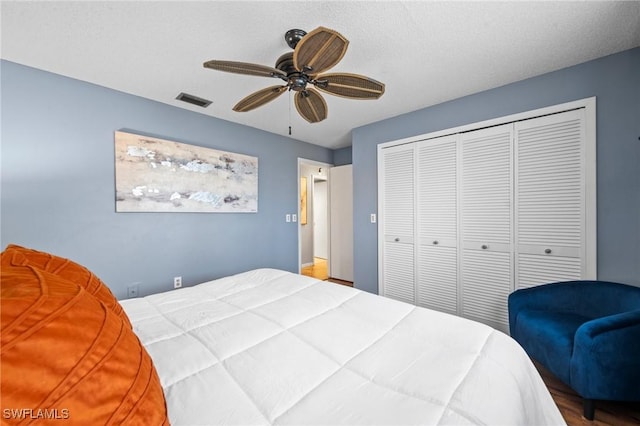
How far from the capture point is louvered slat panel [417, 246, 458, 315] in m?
2.70

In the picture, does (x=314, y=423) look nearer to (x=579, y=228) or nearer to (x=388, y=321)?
(x=388, y=321)

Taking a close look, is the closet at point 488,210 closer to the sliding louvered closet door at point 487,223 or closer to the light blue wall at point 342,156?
the sliding louvered closet door at point 487,223

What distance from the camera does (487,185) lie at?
8.16 feet

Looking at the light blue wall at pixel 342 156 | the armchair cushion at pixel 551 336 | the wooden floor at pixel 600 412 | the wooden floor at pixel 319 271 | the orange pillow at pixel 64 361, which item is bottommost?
the wooden floor at pixel 319 271

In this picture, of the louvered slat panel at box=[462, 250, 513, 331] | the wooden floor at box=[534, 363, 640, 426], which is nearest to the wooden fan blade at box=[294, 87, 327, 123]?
the louvered slat panel at box=[462, 250, 513, 331]

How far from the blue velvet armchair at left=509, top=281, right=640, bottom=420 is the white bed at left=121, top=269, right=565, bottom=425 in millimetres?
778

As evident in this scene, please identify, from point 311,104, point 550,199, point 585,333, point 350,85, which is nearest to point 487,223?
point 550,199

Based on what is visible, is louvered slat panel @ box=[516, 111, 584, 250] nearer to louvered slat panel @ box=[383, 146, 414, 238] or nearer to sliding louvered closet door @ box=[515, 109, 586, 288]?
sliding louvered closet door @ box=[515, 109, 586, 288]

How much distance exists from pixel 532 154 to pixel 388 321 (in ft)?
7.01

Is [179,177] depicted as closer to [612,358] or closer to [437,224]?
[437,224]

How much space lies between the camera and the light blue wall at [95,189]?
196 cm

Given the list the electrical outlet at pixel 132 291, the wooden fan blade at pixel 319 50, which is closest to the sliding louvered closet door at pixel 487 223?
the wooden fan blade at pixel 319 50

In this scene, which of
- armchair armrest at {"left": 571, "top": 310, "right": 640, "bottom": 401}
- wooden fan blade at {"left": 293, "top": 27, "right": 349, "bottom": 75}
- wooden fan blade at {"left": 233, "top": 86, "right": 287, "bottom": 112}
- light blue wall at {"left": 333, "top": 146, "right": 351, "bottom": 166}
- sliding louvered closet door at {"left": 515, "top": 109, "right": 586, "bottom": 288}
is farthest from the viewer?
light blue wall at {"left": 333, "top": 146, "right": 351, "bottom": 166}

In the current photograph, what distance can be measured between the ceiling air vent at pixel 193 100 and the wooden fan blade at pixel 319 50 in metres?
1.66
